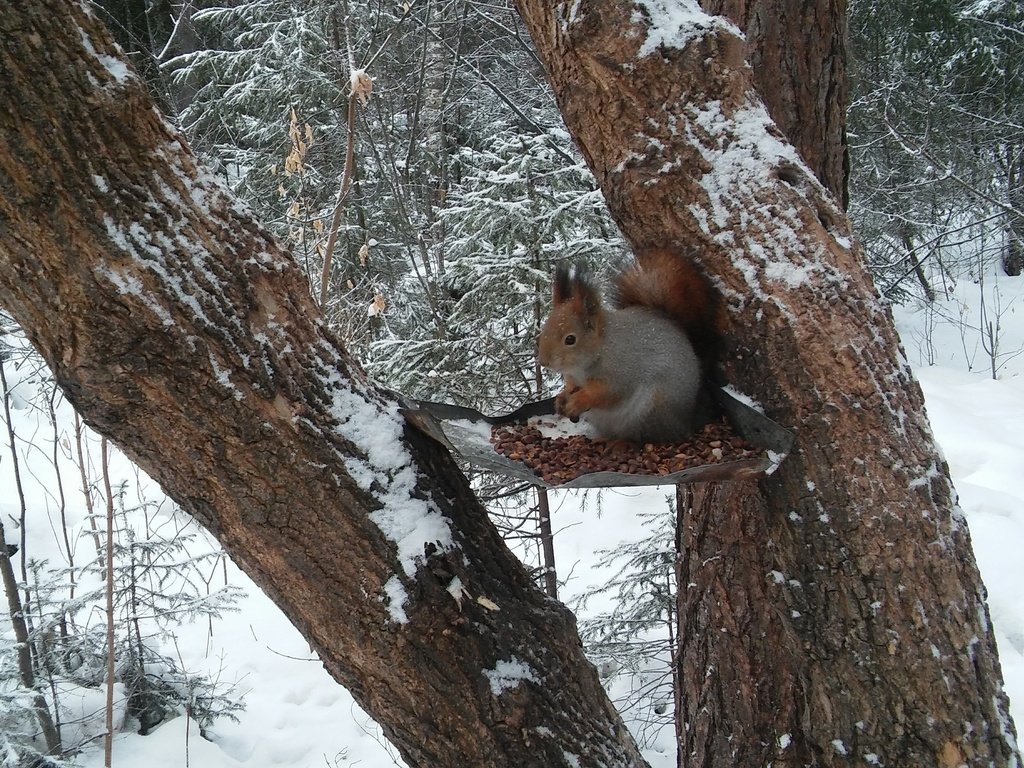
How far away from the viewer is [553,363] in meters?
1.83

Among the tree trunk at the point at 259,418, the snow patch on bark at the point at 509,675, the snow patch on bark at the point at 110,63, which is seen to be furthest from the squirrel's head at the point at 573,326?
the snow patch on bark at the point at 110,63

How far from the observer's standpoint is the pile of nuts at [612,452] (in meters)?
1.60

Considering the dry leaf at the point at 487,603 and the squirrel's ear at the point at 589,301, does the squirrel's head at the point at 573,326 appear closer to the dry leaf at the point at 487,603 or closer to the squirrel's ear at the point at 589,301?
the squirrel's ear at the point at 589,301

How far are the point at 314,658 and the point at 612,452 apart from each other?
430cm

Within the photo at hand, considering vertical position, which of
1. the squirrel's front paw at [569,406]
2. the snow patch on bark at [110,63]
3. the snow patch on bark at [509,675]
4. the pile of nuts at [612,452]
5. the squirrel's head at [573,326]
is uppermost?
the snow patch on bark at [110,63]

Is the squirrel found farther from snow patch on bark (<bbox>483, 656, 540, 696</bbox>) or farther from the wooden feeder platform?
snow patch on bark (<bbox>483, 656, 540, 696</bbox>)

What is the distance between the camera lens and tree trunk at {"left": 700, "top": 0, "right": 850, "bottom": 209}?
2293 mm

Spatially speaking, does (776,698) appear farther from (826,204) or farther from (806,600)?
(826,204)

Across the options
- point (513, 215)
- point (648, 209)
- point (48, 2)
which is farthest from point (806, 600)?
point (513, 215)

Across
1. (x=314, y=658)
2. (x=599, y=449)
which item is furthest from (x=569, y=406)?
(x=314, y=658)

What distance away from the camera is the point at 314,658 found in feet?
17.5

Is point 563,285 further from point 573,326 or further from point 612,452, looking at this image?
point 612,452

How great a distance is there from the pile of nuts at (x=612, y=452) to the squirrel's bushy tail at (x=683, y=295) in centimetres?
21

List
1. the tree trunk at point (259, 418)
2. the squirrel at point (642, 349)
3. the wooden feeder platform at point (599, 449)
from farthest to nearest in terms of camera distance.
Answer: the squirrel at point (642, 349) < the wooden feeder platform at point (599, 449) < the tree trunk at point (259, 418)
